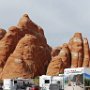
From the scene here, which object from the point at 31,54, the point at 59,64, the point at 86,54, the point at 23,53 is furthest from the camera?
the point at 86,54

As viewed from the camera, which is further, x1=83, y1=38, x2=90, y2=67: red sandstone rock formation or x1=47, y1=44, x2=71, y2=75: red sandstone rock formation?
x1=83, y1=38, x2=90, y2=67: red sandstone rock formation

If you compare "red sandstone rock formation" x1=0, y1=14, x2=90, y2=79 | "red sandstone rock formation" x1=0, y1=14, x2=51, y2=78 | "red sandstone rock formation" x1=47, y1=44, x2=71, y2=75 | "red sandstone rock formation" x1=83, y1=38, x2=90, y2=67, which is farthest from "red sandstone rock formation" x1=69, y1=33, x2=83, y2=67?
"red sandstone rock formation" x1=0, y1=14, x2=51, y2=78

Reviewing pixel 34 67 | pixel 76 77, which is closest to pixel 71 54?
pixel 34 67

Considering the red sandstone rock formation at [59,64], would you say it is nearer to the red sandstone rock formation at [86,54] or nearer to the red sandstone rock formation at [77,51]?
the red sandstone rock formation at [77,51]

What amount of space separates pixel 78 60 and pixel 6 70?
20953 mm

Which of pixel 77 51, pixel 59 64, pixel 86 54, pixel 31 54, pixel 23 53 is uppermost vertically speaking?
pixel 77 51

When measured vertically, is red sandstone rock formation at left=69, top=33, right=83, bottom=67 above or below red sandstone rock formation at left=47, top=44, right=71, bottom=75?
above

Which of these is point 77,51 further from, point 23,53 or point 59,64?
point 23,53

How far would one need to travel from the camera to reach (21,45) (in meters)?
102

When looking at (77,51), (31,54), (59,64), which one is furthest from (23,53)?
(77,51)

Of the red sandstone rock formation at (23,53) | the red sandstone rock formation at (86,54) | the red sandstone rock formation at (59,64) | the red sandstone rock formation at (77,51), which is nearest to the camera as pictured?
the red sandstone rock formation at (59,64)

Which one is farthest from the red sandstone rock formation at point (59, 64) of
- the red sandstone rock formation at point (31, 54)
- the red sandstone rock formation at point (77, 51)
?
the red sandstone rock formation at point (77, 51)

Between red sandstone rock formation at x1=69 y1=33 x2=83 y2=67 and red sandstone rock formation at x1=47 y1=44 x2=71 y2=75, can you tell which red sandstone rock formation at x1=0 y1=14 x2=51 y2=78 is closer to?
red sandstone rock formation at x1=47 y1=44 x2=71 y2=75

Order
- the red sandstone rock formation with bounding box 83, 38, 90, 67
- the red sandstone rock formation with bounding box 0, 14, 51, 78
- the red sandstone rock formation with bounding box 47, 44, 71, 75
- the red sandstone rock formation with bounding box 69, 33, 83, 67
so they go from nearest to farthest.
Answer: the red sandstone rock formation with bounding box 47, 44, 71, 75 → the red sandstone rock formation with bounding box 0, 14, 51, 78 → the red sandstone rock formation with bounding box 83, 38, 90, 67 → the red sandstone rock formation with bounding box 69, 33, 83, 67
